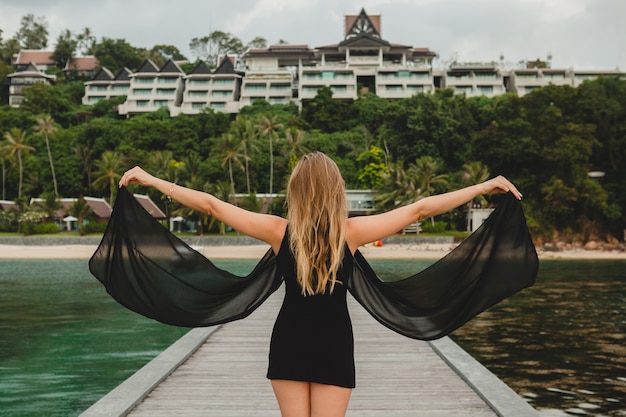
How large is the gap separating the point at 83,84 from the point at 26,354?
91443 mm

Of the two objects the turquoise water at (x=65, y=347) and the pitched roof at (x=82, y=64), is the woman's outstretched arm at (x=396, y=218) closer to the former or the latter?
the turquoise water at (x=65, y=347)

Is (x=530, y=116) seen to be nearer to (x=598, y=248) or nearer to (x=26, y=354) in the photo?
(x=598, y=248)

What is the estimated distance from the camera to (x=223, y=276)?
11.9 feet

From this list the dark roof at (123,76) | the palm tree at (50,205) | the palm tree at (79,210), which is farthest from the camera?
the dark roof at (123,76)

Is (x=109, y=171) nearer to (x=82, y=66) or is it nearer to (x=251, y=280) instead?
(x=82, y=66)

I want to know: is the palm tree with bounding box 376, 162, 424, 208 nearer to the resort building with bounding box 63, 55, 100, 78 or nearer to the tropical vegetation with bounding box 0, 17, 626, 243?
the tropical vegetation with bounding box 0, 17, 626, 243

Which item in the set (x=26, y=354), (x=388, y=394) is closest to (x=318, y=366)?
(x=388, y=394)

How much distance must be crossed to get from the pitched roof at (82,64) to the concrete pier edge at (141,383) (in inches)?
4163

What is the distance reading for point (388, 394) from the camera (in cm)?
648

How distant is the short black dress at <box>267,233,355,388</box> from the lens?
2.98 metres

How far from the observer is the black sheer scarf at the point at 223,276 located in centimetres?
366

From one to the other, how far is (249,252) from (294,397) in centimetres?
4446

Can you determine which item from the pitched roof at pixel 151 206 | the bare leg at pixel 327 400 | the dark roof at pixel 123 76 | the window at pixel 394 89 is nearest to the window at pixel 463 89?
the window at pixel 394 89

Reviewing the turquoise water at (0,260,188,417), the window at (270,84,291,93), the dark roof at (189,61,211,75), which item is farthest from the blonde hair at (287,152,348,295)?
the dark roof at (189,61,211,75)
